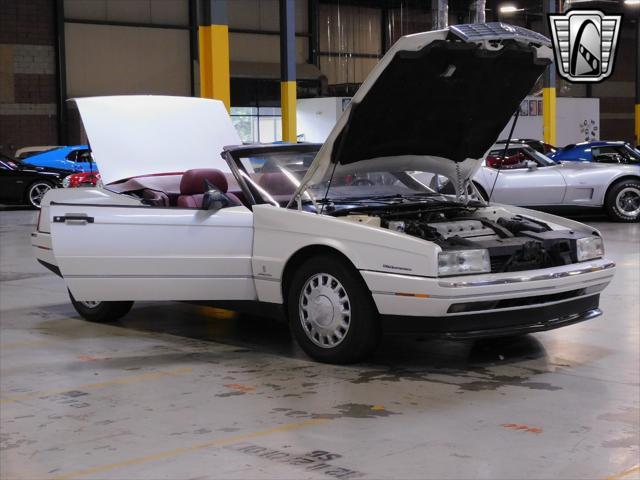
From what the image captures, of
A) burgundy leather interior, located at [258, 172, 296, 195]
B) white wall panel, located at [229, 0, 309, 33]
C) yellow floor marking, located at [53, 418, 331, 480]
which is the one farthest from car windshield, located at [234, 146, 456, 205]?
white wall panel, located at [229, 0, 309, 33]

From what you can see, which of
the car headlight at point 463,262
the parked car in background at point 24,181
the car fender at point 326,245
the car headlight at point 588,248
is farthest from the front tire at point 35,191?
the car headlight at point 463,262

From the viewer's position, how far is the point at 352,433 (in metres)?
4.77

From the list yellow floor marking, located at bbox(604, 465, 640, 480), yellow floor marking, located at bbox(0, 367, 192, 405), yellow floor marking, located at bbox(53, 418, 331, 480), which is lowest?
yellow floor marking, located at bbox(604, 465, 640, 480)

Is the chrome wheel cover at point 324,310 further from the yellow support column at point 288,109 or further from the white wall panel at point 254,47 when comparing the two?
the white wall panel at point 254,47

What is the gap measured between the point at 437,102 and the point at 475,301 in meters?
1.47

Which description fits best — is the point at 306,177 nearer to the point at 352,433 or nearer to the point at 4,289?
the point at 352,433

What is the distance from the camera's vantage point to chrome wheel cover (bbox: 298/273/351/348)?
6.10 m

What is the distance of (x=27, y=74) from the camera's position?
30.8 metres

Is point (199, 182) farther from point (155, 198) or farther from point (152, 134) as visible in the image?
point (152, 134)

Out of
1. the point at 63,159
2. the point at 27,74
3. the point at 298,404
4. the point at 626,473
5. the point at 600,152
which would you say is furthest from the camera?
the point at 27,74

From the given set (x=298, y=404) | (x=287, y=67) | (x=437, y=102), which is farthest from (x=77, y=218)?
(x=287, y=67)

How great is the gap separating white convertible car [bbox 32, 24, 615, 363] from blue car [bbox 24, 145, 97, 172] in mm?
14933

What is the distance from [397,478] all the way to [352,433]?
0.69 metres

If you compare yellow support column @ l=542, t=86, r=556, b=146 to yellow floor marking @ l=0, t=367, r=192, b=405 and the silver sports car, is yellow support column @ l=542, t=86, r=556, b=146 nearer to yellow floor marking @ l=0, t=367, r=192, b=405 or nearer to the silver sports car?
the silver sports car
